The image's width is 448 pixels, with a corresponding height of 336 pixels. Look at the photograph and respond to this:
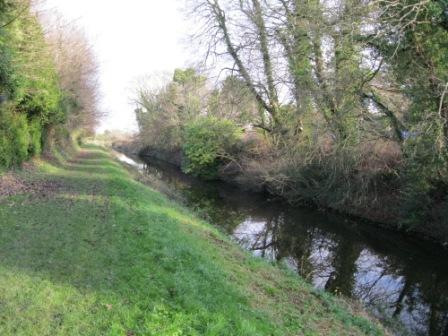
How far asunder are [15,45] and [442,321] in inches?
646

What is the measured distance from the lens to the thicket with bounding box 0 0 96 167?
13820mm

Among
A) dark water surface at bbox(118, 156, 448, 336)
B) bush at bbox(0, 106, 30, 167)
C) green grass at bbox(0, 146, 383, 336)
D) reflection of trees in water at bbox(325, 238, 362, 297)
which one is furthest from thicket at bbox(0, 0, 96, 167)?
reflection of trees in water at bbox(325, 238, 362, 297)

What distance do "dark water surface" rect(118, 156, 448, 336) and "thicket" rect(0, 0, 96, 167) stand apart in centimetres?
A: 934

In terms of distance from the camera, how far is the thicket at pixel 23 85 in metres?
13.8

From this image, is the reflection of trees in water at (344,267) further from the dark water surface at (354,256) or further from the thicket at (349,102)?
the thicket at (349,102)

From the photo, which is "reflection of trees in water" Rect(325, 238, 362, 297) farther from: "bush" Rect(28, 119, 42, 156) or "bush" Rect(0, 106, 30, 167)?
"bush" Rect(28, 119, 42, 156)

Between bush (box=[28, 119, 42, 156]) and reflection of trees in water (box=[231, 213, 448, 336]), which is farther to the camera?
bush (box=[28, 119, 42, 156])

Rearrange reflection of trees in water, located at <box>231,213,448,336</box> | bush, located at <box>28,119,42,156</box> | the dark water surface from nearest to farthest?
1. reflection of trees in water, located at <box>231,213,448,336</box>
2. the dark water surface
3. bush, located at <box>28,119,42,156</box>

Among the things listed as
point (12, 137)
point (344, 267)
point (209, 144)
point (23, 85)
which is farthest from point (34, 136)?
point (344, 267)

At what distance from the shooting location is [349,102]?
15.6 m

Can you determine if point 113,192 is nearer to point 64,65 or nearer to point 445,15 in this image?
point 445,15

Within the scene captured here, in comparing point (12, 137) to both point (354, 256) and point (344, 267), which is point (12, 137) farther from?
point (354, 256)

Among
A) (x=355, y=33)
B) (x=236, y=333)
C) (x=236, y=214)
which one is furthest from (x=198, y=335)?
(x=236, y=214)

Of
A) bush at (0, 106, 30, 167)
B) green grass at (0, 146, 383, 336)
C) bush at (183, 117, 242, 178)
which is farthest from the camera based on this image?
bush at (183, 117, 242, 178)
